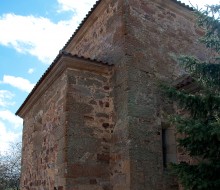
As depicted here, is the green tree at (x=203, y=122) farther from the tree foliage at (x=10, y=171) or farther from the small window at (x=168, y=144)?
the tree foliage at (x=10, y=171)

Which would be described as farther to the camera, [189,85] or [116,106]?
[116,106]

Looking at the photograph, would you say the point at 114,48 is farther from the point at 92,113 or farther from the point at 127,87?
the point at 92,113

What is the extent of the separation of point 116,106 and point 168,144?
1.42 metres

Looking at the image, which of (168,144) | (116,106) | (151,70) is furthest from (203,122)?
(151,70)

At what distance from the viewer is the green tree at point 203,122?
4.38m

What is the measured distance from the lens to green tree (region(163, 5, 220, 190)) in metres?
4.38

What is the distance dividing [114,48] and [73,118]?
1.96 m

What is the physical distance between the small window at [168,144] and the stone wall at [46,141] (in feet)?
7.22

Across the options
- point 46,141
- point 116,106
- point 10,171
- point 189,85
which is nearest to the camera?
point 189,85

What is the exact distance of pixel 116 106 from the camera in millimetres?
6719

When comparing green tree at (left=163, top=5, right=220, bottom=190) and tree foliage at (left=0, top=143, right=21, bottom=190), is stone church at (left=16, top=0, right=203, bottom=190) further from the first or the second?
tree foliage at (left=0, top=143, right=21, bottom=190)

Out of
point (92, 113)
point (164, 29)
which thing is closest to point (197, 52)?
point (164, 29)

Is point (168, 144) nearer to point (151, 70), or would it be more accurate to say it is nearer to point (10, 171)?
point (151, 70)

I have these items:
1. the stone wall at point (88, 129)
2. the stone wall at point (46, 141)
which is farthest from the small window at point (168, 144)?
the stone wall at point (46, 141)
